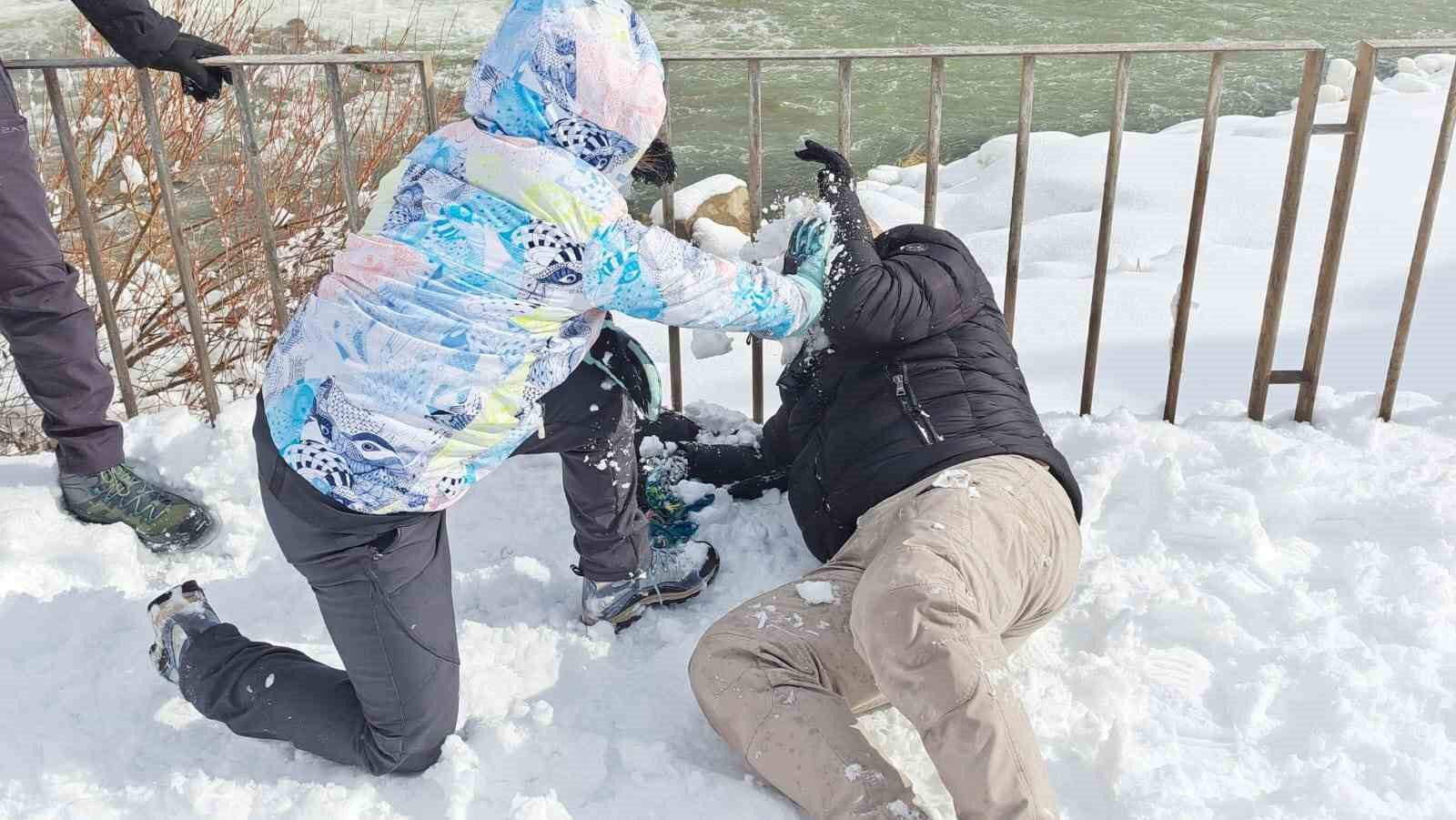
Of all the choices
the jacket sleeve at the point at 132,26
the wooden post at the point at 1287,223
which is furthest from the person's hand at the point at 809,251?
the jacket sleeve at the point at 132,26

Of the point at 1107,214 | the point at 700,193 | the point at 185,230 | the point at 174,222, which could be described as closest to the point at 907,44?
the point at 700,193

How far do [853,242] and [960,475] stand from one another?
517 millimetres

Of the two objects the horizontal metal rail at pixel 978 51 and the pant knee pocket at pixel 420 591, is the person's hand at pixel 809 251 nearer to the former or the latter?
the horizontal metal rail at pixel 978 51

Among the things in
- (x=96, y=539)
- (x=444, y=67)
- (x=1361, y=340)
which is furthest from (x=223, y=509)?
(x=444, y=67)

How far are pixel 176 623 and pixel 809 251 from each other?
139 cm

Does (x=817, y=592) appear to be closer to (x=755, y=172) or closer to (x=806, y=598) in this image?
(x=806, y=598)

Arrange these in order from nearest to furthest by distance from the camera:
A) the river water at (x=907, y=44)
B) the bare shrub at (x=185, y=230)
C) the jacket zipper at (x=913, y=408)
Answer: the jacket zipper at (x=913, y=408), the bare shrub at (x=185, y=230), the river water at (x=907, y=44)

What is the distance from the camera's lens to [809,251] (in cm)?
236

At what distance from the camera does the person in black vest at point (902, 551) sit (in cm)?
190

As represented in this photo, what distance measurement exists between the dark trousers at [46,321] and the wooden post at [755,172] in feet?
5.02

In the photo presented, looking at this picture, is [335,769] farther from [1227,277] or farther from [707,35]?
[707,35]

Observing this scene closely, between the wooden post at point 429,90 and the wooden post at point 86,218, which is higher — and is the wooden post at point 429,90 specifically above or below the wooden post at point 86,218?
above

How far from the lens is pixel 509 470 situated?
3.08 m

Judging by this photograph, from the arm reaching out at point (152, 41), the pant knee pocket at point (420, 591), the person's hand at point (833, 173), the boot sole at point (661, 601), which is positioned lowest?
the boot sole at point (661, 601)
